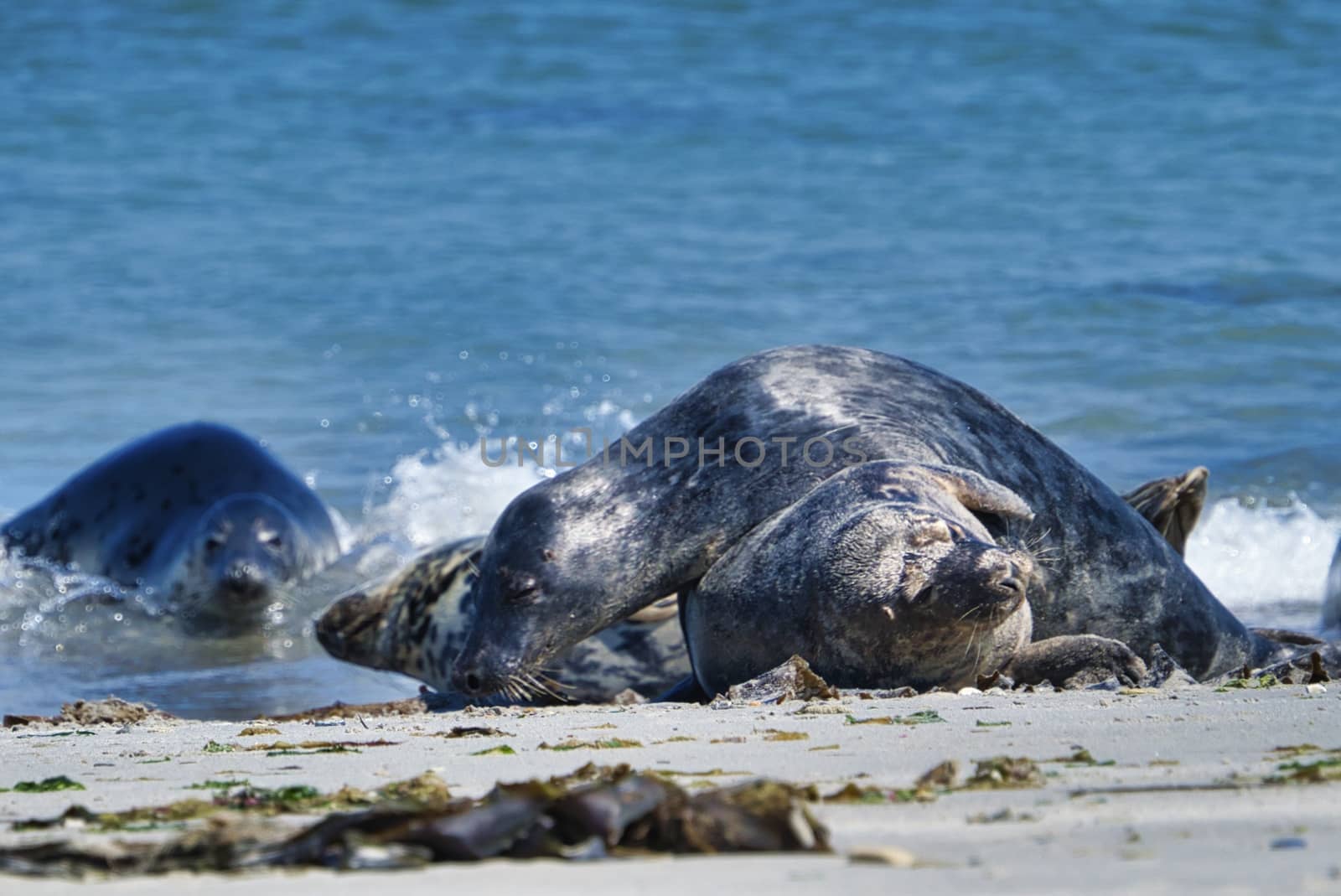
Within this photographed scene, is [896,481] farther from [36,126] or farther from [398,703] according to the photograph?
[36,126]

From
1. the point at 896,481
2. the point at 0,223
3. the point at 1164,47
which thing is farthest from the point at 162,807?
the point at 1164,47

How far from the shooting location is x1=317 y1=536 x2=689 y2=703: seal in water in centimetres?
600

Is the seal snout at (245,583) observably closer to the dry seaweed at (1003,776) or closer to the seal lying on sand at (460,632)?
the seal lying on sand at (460,632)

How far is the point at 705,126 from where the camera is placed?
1961cm

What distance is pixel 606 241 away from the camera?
1605 centimetres

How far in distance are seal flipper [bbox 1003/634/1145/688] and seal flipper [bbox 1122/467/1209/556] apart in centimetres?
181

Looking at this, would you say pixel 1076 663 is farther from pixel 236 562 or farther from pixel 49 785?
pixel 236 562

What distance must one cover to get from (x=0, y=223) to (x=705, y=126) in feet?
23.3

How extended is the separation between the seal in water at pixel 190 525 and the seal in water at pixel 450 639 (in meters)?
1.83

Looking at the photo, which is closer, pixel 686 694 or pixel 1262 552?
pixel 686 694

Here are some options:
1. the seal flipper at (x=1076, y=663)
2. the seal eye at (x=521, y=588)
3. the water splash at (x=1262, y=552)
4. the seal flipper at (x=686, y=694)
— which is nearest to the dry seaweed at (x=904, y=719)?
the seal flipper at (x=1076, y=663)

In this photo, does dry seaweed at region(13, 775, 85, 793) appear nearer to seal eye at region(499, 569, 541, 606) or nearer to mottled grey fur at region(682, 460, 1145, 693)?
mottled grey fur at region(682, 460, 1145, 693)

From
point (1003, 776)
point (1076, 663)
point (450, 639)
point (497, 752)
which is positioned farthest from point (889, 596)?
point (450, 639)

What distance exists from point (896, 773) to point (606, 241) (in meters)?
13.4
